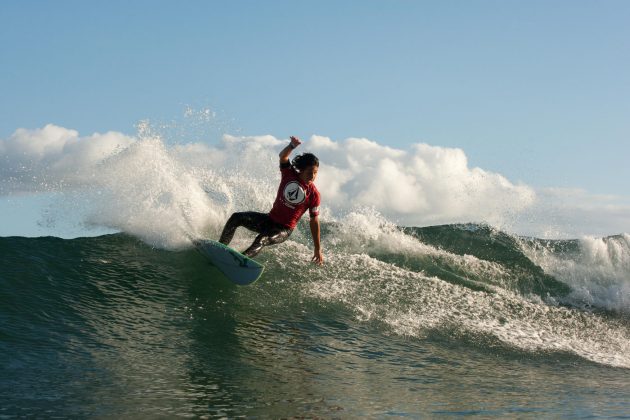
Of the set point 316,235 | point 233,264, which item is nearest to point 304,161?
point 316,235

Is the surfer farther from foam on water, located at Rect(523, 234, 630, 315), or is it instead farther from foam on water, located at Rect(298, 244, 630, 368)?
foam on water, located at Rect(523, 234, 630, 315)

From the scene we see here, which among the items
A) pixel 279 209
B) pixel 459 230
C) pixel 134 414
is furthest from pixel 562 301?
pixel 134 414

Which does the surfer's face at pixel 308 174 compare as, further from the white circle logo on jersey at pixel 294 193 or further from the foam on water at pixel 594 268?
the foam on water at pixel 594 268

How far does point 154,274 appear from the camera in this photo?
31.0ft

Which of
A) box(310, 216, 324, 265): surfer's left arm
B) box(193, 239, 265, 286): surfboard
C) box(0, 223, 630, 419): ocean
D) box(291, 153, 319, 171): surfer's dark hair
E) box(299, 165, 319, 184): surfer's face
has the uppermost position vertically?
box(291, 153, 319, 171): surfer's dark hair

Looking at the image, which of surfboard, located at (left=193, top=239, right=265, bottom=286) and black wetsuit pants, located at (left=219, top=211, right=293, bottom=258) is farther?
black wetsuit pants, located at (left=219, top=211, right=293, bottom=258)

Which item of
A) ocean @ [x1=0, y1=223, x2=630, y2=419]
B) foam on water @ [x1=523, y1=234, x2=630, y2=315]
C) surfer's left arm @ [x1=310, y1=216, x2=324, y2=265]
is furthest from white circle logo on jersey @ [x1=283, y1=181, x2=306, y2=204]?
foam on water @ [x1=523, y1=234, x2=630, y2=315]

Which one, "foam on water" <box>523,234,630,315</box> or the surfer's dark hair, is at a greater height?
the surfer's dark hair

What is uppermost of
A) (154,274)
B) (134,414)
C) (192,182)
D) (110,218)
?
(192,182)

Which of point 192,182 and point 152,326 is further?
point 192,182

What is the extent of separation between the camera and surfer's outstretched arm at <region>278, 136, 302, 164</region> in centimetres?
838

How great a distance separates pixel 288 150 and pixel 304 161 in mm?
389

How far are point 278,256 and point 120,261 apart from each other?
2.67 m

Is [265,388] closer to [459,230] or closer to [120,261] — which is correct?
[120,261]
